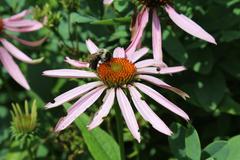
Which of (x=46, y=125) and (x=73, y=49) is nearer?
(x=73, y=49)

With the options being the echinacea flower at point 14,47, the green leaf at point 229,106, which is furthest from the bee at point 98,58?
the green leaf at point 229,106

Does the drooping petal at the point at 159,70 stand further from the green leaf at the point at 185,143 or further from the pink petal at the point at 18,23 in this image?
the pink petal at the point at 18,23

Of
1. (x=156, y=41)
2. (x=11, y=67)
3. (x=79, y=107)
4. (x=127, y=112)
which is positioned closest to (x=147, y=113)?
(x=127, y=112)

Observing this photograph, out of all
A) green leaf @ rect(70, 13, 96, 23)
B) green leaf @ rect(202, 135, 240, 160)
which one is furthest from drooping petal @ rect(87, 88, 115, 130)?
green leaf @ rect(70, 13, 96, 23)

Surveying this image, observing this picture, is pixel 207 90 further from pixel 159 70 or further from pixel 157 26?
pixel 159 70

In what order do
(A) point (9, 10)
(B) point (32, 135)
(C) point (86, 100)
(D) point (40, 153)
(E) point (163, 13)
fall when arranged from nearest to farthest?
(C) point (86, 100), (B) point (32, 135), (E) point (163, 13), (D) point (40, 153), (A) point (9, 10)

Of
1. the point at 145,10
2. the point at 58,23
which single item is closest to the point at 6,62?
the point at 58,23

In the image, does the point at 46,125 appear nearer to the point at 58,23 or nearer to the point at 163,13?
the point at 58,23

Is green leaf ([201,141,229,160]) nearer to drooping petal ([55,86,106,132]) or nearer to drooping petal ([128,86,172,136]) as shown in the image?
drooping petal ([128,86,172,136])
